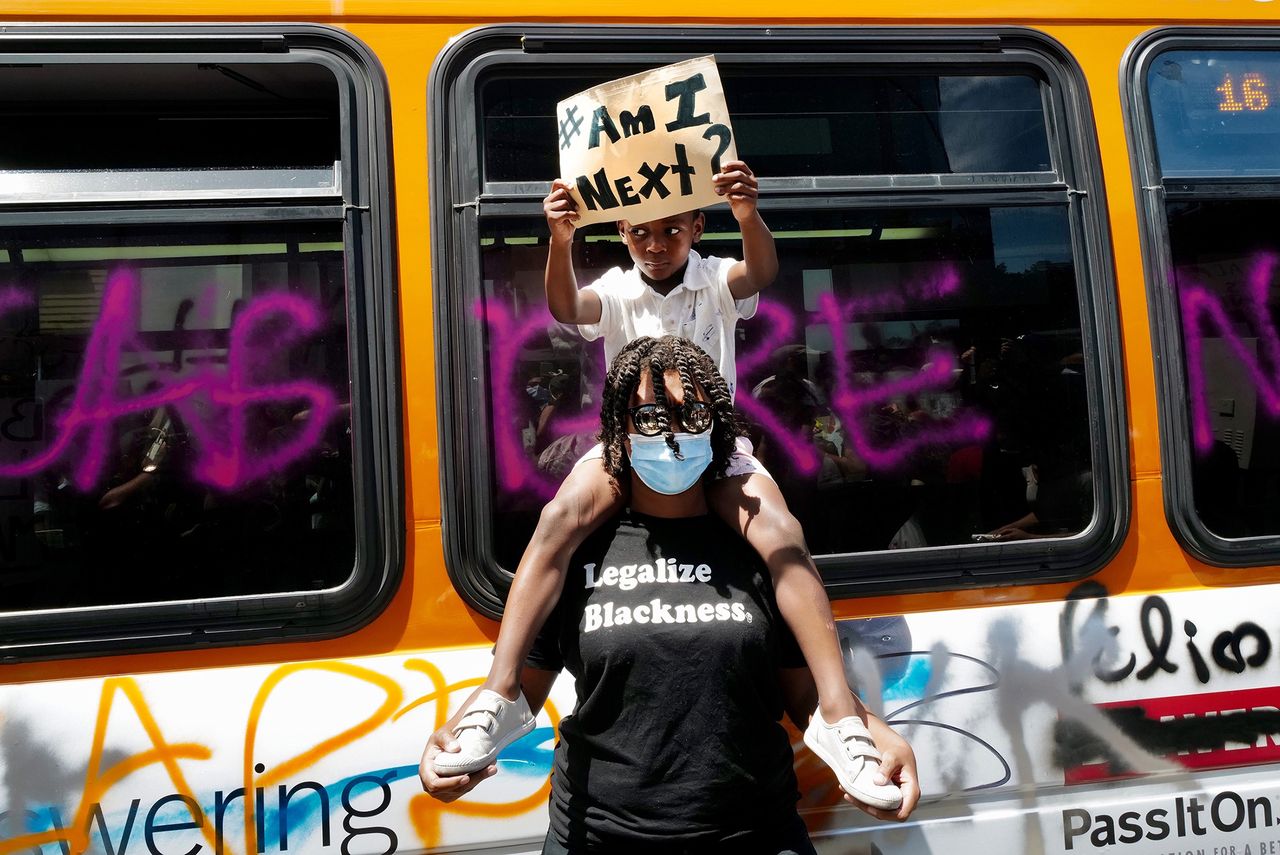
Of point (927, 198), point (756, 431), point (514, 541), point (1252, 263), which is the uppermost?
point (927, 198)

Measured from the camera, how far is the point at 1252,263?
255 cm

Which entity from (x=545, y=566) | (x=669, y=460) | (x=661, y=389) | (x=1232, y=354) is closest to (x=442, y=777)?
(x=545, y=566)

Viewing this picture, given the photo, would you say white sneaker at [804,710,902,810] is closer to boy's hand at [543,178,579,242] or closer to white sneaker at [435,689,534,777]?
white sneaker at [435,689,534,777]

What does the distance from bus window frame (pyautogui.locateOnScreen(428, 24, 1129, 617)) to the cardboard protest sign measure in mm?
317

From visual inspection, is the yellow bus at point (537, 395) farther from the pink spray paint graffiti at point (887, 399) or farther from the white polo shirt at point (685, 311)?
the white polo shirt at point (685, 311)

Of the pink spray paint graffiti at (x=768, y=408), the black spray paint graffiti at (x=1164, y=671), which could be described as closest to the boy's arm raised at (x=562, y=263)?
the pink spray paint graffiti at (x=768, y=408)

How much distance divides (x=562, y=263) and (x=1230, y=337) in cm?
180

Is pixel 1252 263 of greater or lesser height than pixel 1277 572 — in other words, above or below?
above

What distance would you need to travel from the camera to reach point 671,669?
1.72 m

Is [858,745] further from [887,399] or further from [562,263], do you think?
[562,263]

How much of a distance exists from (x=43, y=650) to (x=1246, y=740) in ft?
9.52

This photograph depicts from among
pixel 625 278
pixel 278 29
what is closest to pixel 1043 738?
pixel 625 278

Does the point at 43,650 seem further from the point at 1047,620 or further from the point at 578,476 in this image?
the point at 1047,620

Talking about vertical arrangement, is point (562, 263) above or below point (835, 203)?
below
